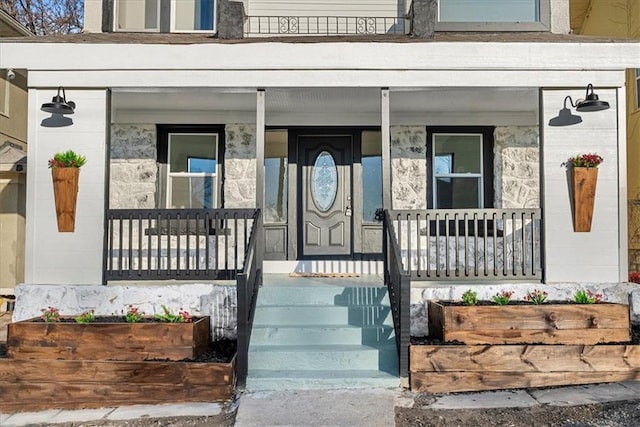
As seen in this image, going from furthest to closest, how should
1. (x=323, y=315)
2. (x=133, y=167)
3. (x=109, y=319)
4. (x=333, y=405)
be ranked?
1. (x=133, y=167)
2. (x=109, y=319)
3. (x=323, y=315)
4. (x=333, y=405)

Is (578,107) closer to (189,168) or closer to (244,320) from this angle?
(244,320)

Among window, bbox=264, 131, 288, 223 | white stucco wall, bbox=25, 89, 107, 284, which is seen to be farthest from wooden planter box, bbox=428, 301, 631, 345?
white stucco wall, bbox=25, 89, 107, 284

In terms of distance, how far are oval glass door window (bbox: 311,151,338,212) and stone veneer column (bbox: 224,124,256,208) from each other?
89cm

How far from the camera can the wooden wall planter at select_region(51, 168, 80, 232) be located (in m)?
5.09

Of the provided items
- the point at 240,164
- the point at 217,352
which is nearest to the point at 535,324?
the point at 217,352

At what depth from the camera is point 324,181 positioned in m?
7.27

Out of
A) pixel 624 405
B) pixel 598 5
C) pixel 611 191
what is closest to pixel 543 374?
pixel 624 405

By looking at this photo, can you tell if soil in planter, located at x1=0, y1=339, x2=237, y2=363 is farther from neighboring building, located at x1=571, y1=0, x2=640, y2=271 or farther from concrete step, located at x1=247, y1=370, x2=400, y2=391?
neighboring building, located at x1=571, y1=0, x2=640, y2=271

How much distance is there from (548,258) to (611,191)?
0.97 metres

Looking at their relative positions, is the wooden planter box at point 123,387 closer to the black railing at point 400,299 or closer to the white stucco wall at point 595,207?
the black railing at point 400,299

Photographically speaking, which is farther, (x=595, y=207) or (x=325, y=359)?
(x=595, y=207)

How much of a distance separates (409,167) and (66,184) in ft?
14.6

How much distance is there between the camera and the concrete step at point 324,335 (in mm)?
4465

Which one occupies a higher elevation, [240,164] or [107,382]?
[240,164]
